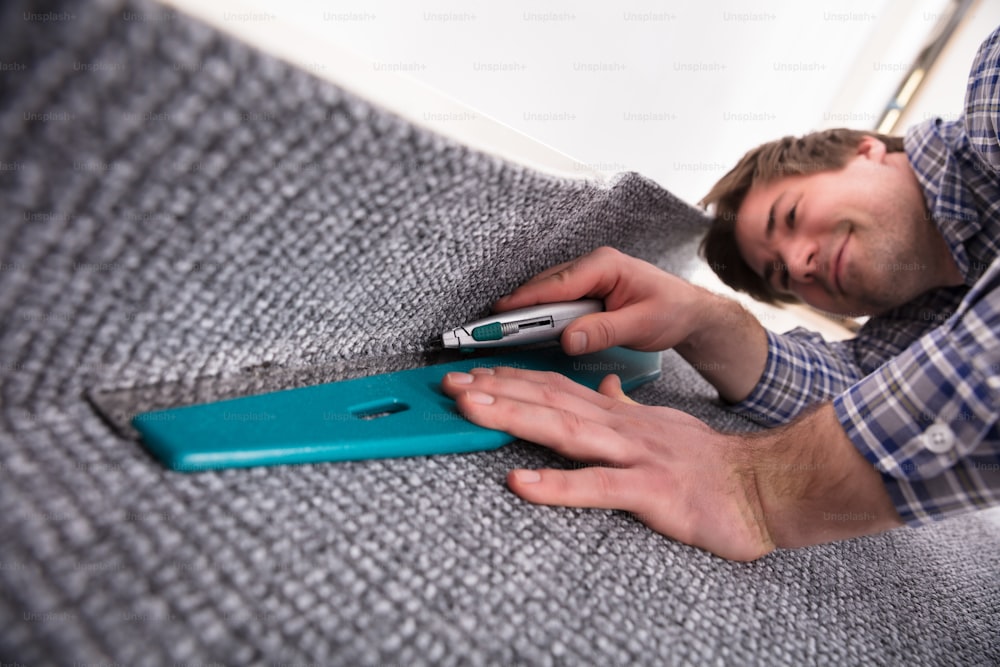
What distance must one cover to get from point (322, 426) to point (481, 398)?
0.10 m

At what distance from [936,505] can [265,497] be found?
42 centimetres

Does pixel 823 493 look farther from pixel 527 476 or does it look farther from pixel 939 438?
pixel 527 476

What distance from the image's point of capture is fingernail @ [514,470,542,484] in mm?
284

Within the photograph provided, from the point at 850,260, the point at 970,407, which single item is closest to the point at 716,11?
the point at 850,260

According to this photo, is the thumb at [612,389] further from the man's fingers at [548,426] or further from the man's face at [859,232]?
the man's face at [859,232]

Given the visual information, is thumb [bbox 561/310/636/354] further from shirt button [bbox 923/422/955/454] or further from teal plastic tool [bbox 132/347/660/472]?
shirt button [bbox 923/422/955/454]

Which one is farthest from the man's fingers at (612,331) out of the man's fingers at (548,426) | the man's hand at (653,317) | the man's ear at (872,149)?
the man's ear at (872,149)

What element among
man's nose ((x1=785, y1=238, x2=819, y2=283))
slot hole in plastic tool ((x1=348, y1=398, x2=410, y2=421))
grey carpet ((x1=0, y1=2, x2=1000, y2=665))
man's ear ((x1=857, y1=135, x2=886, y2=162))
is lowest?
slot hole in plastic tool ((x1=348, y1=398, x2=410, y2=421))

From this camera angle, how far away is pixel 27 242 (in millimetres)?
180

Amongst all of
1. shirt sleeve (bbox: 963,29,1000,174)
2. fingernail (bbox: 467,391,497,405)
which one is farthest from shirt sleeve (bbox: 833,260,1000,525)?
shirt sleeve (bbox: 963,29,1000,174)

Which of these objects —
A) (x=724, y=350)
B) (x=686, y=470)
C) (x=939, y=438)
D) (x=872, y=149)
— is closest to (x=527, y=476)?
(x=686, y=470)

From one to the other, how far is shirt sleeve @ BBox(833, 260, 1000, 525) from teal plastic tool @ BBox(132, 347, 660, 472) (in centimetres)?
26

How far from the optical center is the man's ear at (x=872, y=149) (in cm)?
92

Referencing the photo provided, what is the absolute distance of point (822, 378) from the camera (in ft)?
2.33
